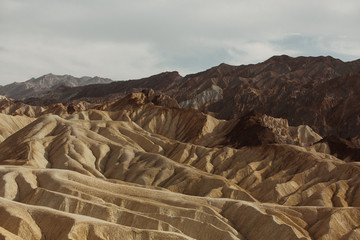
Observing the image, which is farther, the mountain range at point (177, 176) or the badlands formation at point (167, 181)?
the mountain range at point (177, 176)

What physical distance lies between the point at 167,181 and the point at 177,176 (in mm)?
2252

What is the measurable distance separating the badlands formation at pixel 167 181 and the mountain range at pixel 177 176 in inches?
6.6

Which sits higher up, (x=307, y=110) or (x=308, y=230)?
(x=307, y=110)

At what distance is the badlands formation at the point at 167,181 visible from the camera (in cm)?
5259

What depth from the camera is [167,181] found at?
309 ft

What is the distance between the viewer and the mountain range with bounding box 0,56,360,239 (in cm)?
5334

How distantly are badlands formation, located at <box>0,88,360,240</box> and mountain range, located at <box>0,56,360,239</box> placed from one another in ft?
0.55

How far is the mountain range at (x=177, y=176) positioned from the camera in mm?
53344

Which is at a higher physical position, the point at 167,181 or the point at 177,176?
the point at 177,176

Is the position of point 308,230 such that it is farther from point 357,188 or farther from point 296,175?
point 296,175

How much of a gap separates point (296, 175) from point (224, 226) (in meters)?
47.4

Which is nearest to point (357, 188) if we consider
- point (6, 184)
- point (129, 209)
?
point (129, 209)

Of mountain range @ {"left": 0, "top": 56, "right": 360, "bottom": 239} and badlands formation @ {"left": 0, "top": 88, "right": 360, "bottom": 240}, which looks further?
mountain range @ {"left": 0, "top": 56, "right": 360, "bottom": 239}

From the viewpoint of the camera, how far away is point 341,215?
60969 millimetres
